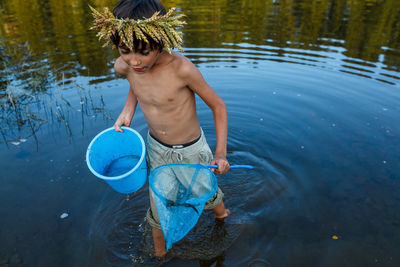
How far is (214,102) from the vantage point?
7.63 feet

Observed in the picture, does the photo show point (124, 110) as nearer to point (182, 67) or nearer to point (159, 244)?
point (182, 67)

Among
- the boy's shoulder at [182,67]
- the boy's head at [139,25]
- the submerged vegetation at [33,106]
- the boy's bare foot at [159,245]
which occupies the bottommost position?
the boy's bare foot at [159,245]

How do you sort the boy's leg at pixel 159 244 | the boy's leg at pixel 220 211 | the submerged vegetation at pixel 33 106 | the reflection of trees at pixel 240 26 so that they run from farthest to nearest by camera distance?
1. the reflection of trees at pixel 240 26
2. the submerged vegetation at pixel 33 106
3. the boy's leg at pixel 220 211
4. the boy's leg at pixel 159 244

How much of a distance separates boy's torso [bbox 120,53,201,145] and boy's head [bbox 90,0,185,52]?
0.60 ft

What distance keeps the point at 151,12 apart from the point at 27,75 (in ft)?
19.2

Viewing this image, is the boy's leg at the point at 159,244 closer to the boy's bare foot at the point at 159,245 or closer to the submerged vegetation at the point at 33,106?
the boy's bare foot at the point at 159,245

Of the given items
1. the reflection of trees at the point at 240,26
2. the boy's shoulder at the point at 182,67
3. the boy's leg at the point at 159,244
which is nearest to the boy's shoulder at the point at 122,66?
the boy's shoulder at the point at 182,67

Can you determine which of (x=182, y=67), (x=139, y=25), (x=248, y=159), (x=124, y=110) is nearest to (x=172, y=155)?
(x=124, y=110)

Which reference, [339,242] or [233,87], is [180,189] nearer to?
[339,242]

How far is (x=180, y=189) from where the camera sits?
8.15 ft

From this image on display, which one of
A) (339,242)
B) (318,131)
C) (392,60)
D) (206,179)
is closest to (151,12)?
(206,179)

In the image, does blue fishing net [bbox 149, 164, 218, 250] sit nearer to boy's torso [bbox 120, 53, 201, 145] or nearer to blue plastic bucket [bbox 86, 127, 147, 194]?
blue plastic bucket [bbox 86, 127, 147, 194]

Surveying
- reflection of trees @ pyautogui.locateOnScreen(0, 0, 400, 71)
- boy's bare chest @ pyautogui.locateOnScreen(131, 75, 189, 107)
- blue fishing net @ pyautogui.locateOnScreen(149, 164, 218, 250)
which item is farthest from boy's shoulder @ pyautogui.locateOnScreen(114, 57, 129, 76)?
reflection of trees @ pyautogui.locateOnScreen(0, 0, 400, 71)

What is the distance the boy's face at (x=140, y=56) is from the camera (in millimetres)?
2018
